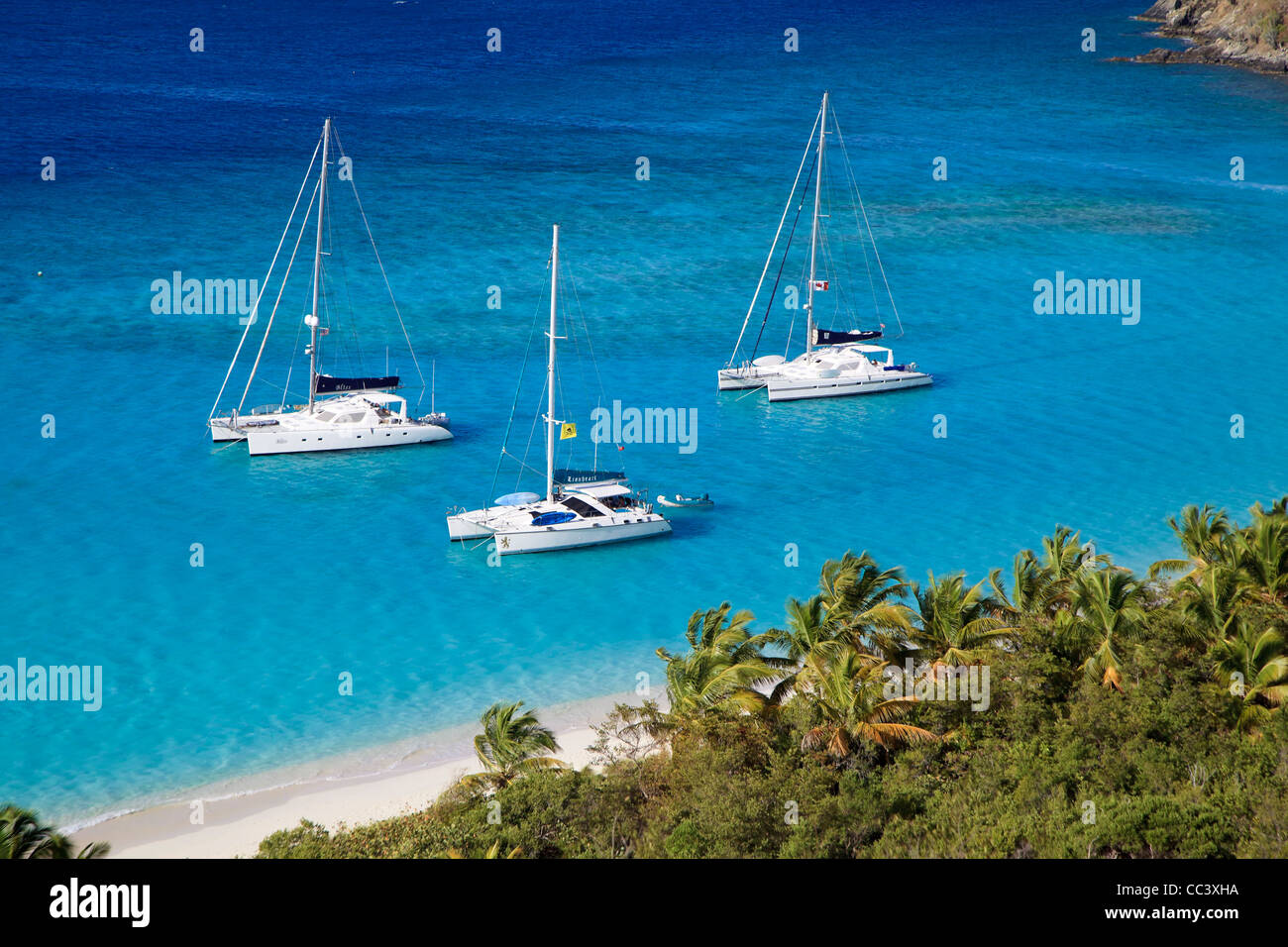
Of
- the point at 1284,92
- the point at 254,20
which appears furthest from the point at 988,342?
the point at 254,20

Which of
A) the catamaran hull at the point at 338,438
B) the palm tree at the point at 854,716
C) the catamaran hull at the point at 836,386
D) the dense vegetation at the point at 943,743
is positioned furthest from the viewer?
the catamaran hull at the point at 836,386

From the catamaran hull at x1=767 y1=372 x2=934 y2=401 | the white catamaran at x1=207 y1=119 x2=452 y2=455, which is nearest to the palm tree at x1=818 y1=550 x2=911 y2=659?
the white catamaran at x1=207 y1=119 x2=452 y2=455

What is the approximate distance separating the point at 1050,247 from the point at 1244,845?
58333 millimetres

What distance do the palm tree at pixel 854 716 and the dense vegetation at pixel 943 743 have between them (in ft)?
0.15

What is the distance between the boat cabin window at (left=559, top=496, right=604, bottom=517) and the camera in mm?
42562

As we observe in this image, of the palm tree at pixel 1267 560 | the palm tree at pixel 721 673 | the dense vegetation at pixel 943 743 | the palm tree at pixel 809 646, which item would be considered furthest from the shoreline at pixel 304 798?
the palm tree at pixel 1267 560

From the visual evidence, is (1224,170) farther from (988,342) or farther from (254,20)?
(254,20)

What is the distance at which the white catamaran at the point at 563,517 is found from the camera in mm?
41969

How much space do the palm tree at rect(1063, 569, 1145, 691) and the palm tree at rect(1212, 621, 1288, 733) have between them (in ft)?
6.63

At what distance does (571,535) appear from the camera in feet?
138

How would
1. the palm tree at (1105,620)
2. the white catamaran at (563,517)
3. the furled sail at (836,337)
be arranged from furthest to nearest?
the furled sail at (836,337)
the white catamaran at (563,517)
the palm tree at (1105,620)

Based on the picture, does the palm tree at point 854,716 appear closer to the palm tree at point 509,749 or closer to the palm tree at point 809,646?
the palm tree at point 809,646

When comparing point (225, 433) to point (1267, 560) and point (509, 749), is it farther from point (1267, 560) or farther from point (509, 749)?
point (1267, 560)

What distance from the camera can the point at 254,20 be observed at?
449 ft
